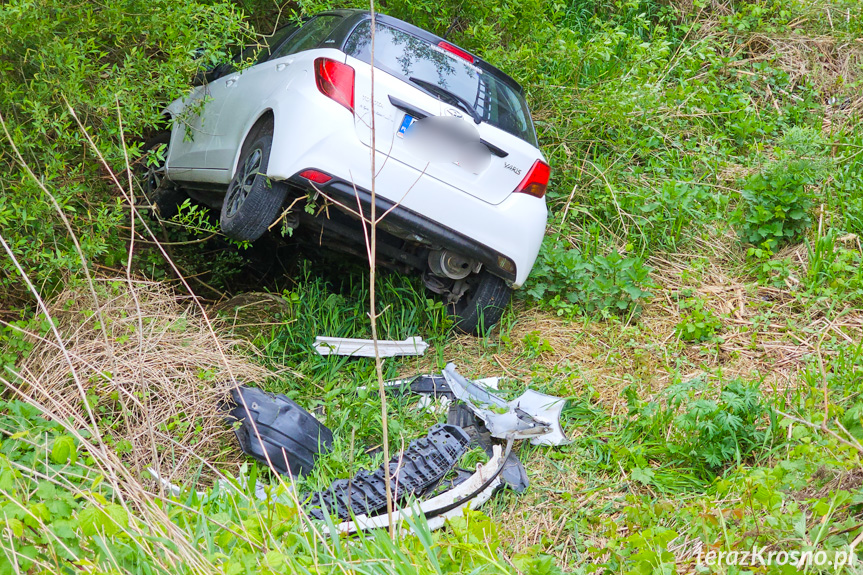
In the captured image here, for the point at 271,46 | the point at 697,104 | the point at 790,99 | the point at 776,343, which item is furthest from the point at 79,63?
the point at 790,99

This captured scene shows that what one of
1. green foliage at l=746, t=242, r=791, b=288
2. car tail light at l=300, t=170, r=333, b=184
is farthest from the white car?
green foliage at l=746, t=242, r=791, b=288

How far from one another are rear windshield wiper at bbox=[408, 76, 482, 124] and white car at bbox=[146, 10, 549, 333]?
0.04 feet

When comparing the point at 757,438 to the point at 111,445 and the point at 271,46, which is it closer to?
the point at 111,445

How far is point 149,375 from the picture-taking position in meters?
3.72

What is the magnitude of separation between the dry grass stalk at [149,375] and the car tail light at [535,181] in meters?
1.90

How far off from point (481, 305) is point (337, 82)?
5.75 ft

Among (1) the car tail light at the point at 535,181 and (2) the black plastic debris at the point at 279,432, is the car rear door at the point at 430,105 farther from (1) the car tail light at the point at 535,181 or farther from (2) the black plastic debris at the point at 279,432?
(2) the black plastic debris at the point at 279,432

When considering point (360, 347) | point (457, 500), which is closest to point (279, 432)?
point (457, 500)

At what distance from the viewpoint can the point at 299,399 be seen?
14.0 feet

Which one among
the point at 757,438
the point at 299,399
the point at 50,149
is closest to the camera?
the point at 757,438

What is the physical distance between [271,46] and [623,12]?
528cm

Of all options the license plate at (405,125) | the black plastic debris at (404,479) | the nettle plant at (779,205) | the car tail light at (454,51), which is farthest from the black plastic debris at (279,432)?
the nettle plant at (779,205)

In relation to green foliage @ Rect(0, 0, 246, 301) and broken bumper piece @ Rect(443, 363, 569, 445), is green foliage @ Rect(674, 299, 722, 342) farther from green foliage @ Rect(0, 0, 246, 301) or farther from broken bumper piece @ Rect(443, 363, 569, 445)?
green foliage @ Rect(0, 0, 246, 301)

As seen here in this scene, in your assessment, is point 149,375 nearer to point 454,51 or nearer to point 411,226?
point 411,226
